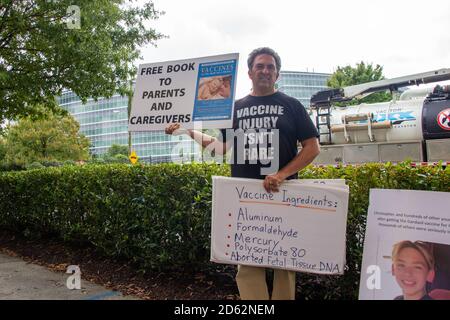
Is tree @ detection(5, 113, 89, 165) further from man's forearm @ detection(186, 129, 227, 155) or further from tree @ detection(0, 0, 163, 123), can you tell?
man's forearm @ detection(186, 129, 227, 155)

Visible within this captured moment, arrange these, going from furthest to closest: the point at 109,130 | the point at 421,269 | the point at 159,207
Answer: the point at 109,130 < the point at 159,207 < the point at 421,269

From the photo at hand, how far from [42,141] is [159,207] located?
125 feet

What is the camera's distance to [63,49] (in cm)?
691

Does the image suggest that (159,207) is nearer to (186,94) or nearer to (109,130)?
(186,94)

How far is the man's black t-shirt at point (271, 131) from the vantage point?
2801mm

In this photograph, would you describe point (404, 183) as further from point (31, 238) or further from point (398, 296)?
point (31, 238)

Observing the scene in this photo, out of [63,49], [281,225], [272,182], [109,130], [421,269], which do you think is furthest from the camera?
[109,130]

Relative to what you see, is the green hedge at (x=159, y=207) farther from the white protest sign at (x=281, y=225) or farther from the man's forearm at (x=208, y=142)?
the man's forearm at (x=208, y=142)

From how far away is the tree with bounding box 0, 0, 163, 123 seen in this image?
22.3ft

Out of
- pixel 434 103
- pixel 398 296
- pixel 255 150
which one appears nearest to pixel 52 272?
pixel 255 150

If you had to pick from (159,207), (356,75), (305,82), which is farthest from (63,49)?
(305,82)

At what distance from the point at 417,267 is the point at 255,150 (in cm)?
130

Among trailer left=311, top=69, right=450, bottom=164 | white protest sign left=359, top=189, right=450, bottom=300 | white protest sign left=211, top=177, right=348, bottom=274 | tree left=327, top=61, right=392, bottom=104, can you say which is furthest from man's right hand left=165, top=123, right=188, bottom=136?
tree left=327, top=61, right=392, bottom=104

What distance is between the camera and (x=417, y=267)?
8.18ft
